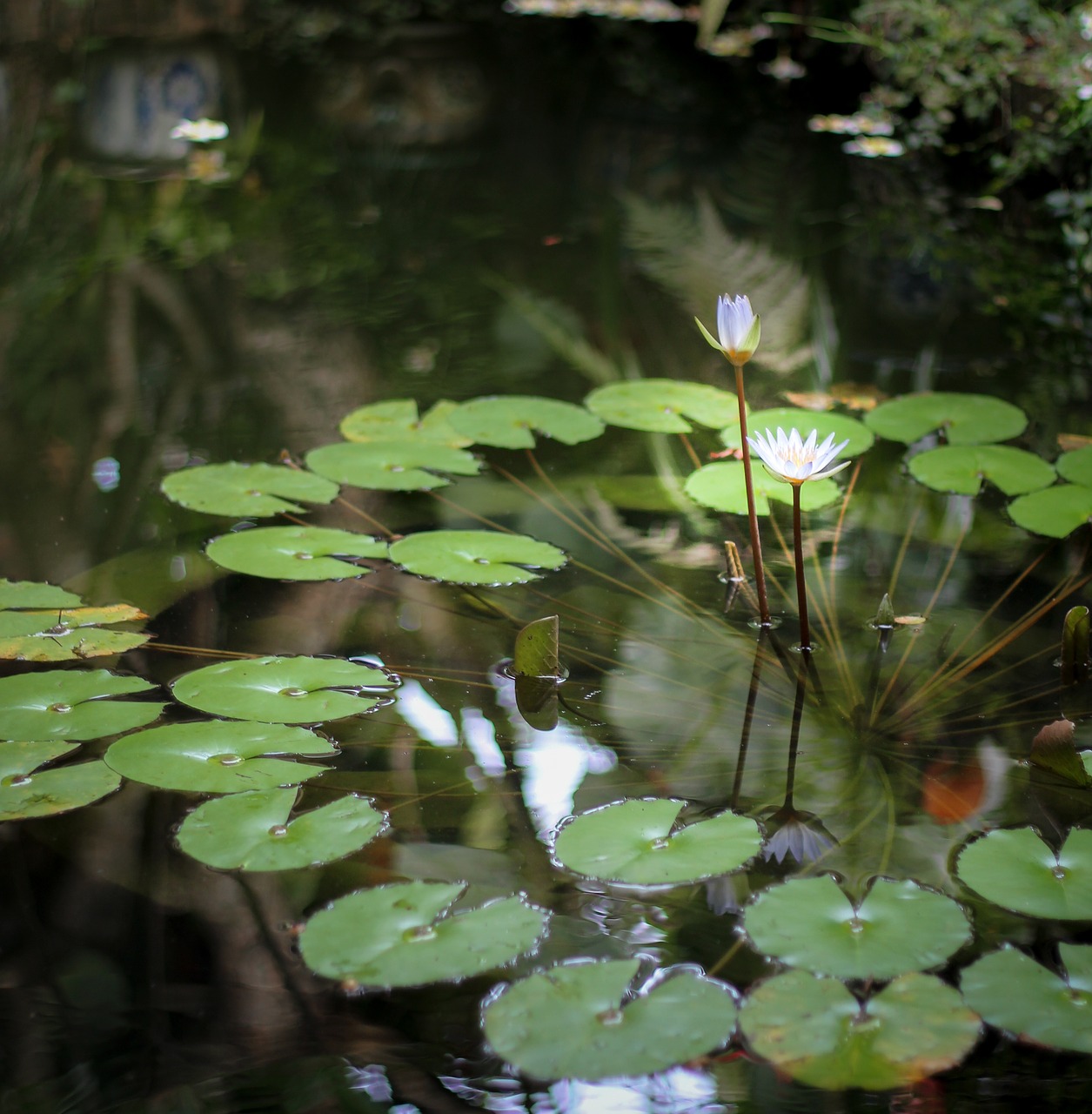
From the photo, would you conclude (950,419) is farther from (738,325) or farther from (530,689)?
(530,689)

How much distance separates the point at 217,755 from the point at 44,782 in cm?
15

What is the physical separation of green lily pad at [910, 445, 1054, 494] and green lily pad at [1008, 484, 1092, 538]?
26mm

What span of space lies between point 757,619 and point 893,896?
0.44 meters

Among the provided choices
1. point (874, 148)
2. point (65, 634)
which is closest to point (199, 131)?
point (874, 148)

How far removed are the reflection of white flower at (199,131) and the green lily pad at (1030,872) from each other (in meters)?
3.09

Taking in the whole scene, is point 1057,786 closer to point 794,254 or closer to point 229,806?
point 229,806

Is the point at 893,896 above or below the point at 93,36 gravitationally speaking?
below

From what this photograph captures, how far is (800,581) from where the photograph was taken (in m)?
1.14

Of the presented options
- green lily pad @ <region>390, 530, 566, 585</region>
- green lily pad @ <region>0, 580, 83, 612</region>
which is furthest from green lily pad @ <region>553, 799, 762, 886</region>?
green lily pad @ <region>0, 580, 83, 612</region>

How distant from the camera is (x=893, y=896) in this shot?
0.87m

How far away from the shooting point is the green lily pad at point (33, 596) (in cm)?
122

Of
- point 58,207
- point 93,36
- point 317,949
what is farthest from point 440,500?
point 93,36

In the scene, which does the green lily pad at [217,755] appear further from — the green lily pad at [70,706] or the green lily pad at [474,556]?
the green lily pad at [474,556]

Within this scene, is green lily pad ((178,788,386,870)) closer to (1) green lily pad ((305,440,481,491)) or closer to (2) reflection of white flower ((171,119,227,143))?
(1) green lily pad ((305,440,481,491))
